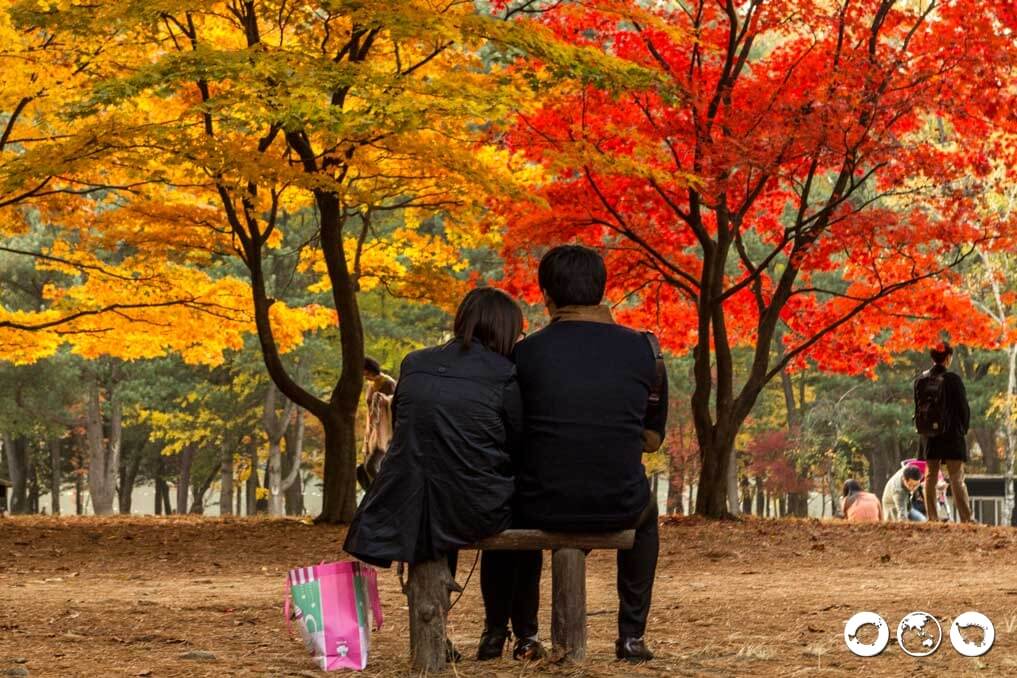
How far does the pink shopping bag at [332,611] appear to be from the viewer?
538cm

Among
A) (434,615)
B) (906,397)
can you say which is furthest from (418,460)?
(906,397)

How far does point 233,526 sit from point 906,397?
25083mm

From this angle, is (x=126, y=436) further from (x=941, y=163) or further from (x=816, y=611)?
(x=816, y=611)

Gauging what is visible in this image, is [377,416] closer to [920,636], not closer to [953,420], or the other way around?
[953,420]

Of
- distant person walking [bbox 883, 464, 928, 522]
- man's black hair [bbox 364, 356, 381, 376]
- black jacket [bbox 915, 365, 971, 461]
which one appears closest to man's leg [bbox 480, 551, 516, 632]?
man's black hair [bbox 364, 356, 381, 376]

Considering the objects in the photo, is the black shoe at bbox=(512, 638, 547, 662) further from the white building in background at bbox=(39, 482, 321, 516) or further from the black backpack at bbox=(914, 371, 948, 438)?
the white building in background at bbox=(39, 482, 321, 516)

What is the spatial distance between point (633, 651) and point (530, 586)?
0.50 metres

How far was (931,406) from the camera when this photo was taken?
14.2 metres

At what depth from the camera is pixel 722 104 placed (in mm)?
14781

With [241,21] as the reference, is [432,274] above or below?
below

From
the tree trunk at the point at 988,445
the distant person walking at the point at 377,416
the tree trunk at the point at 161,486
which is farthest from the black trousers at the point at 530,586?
the tree trunk at the point at 161,486

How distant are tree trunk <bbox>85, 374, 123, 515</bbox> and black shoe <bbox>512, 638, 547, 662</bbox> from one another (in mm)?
26156

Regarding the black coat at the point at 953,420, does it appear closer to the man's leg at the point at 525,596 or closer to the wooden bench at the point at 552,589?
the man's leg at the point at 525,596

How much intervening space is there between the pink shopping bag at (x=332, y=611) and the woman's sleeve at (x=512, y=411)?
78cm
